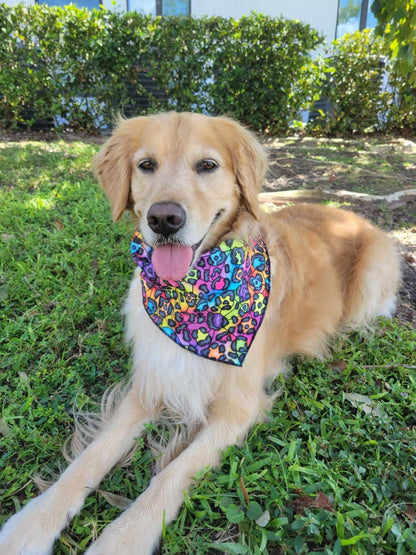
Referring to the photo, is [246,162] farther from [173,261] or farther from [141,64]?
[141,64]

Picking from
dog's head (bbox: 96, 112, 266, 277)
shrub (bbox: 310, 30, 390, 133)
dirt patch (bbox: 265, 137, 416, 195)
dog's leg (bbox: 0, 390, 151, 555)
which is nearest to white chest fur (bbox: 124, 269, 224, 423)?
dog's leg (bbox: 0, 390, 151, 555)

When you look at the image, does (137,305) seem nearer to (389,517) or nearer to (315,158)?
(389,517)

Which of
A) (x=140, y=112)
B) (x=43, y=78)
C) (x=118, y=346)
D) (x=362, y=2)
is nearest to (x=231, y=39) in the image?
(x=140, y=112)

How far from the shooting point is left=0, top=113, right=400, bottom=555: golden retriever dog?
1837 millimetres

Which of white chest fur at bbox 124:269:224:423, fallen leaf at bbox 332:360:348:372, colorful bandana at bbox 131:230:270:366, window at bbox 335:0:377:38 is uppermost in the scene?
window at bbox 335:0:377:38

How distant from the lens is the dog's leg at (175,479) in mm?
1522

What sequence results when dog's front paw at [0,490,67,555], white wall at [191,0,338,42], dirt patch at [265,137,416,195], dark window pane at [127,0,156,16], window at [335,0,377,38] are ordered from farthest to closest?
window at [335,0,377,38] < white wall at [191,0,338,42] < dark window pane at [127,0,156,16] < dirt patch at [265,137,416,195] < dog's front paw at [0,490,67,555]

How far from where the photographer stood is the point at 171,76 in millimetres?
8688

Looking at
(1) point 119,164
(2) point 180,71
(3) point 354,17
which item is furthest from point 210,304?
(3) point 354,17

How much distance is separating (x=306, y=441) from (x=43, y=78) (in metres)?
8.95

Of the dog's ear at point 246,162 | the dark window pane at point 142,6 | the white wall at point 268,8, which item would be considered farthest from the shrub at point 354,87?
the dog's ear at point 246,162

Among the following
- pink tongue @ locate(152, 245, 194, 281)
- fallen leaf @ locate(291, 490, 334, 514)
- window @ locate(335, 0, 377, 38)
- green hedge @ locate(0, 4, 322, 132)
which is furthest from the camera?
window @ locate(335, 0, 377, 38)

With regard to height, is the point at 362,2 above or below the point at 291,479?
above

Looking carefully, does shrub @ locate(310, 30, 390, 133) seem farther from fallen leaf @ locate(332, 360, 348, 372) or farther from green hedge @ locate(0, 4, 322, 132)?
fallen leaf @ locate(332, 360, 348, 372)
